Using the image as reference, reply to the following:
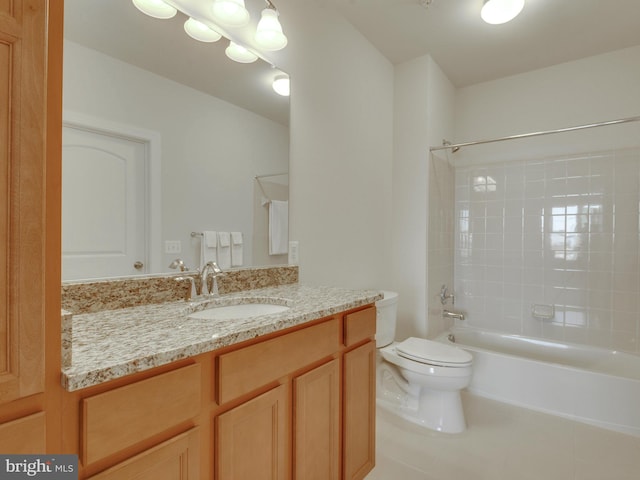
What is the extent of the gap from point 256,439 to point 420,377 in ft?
4.55

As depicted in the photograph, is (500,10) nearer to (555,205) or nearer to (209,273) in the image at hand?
(555,205)

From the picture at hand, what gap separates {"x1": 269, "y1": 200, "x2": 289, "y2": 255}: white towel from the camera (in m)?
1.80

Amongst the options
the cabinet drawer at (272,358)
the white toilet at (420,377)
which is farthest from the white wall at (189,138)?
the white toilet at (420,377)

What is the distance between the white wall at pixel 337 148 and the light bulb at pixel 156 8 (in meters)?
0.59

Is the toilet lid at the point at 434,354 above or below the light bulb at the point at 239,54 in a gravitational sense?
below

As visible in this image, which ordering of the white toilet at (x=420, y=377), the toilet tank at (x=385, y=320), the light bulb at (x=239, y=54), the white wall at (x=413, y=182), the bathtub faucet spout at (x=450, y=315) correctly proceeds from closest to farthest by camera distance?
the light bulb at (x=239, y=54) < the white toilet at (x=420, y=377) < the toilet tank at (x=385, y=320) < the white wall at (x=413, y=182) < the bathtub faucet spout at (x=450, y=315)

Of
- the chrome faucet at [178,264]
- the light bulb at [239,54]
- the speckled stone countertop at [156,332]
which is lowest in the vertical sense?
the speckled stone countertop at [156,332]

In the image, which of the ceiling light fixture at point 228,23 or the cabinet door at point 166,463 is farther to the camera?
the ceiling light fixture at point 228,23

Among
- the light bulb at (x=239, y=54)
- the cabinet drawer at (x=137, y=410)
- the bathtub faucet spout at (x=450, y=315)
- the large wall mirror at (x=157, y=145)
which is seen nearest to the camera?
the cabinet drawer at (x=137, y=410)

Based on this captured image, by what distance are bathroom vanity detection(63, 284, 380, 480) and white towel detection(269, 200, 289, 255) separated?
330mm

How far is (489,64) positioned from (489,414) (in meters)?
2.65

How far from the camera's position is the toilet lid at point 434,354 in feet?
6.82

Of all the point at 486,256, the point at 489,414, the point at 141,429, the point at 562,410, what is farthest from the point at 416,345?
the point at 141,429

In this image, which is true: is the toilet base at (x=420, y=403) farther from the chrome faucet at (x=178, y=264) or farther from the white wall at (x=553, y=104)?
the white wall at (x=553, y=104)
